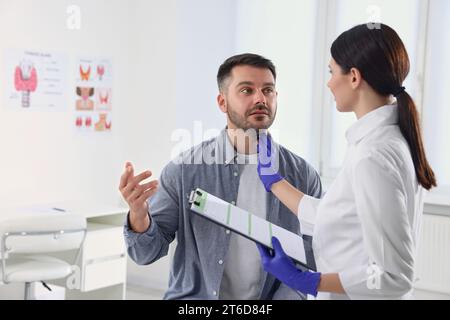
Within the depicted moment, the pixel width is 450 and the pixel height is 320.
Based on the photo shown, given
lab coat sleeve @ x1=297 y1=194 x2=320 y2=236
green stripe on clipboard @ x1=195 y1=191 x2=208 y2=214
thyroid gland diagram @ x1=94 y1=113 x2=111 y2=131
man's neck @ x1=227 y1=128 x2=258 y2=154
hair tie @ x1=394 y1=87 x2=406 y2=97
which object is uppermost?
hair tie @ x1=394 y1=87 x2=406 y2=97

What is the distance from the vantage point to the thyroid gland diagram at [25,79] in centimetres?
354

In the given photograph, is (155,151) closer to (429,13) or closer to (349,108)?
(429,13)

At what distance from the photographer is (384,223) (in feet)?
4.23

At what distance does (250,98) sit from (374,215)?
634 mm

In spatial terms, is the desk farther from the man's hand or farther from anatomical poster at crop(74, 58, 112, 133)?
the man's hand

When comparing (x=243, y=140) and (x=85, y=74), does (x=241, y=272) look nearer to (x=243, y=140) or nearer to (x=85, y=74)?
(x=243, y=140)

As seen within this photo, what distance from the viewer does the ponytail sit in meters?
1.38

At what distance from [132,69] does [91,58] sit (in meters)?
0.34

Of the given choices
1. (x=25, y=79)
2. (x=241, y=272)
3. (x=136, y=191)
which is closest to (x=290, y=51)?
(x=25, y=79)

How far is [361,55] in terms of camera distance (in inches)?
55.2

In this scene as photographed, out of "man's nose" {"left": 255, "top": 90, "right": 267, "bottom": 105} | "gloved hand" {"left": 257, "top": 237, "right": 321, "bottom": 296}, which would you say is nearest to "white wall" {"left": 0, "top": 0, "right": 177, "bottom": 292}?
"man's nose" {"left": 255, "top": 90, "right": 267, "bottom": 105}

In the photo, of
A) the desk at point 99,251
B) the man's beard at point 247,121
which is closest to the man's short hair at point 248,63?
the man's beard at point 247,121

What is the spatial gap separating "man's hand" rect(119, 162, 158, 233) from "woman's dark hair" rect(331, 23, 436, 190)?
1.81 feet
